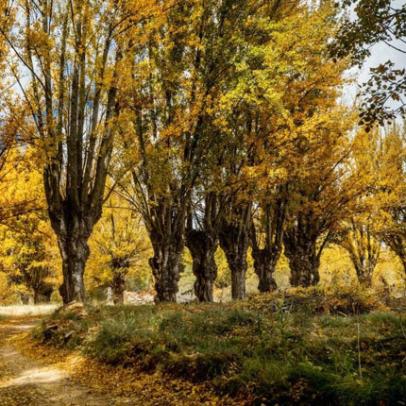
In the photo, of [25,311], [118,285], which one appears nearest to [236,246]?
[118,285]

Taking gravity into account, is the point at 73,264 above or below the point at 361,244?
below

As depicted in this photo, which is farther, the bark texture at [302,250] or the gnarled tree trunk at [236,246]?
the bark texture at [302,250]

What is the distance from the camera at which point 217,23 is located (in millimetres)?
11578

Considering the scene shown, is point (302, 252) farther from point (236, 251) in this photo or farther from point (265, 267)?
point (236, 251)

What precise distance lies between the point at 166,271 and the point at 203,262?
69.9 inches

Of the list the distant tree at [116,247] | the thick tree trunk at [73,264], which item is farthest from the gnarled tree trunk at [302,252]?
the thick tree trunk at [73,264]

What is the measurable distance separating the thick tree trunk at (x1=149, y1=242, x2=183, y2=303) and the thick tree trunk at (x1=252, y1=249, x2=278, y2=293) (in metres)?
6.02

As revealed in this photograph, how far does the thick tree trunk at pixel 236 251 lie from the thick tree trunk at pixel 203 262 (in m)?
1.74

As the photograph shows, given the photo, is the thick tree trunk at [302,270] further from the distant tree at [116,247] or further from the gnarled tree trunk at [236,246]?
the distant tree at [116,247]

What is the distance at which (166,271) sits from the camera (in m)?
12.3

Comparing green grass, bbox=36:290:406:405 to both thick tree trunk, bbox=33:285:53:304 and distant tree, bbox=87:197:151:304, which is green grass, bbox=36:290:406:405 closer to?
distant tree, bbox=87:197:151:304

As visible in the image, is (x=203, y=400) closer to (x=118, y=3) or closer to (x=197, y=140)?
(x=197, y=140)

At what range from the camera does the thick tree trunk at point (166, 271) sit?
1216 cm

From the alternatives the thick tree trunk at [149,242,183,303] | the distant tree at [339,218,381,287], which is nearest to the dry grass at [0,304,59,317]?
the thick tree trunk at [149,242,183,303]
